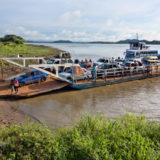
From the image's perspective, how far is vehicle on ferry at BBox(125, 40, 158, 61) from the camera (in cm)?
2529

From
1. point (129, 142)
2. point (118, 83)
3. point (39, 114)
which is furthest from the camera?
point (118, 83)

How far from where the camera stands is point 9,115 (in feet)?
32.4

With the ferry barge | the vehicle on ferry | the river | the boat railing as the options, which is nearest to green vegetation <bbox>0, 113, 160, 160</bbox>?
the river

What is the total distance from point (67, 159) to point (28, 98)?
27.6 ft

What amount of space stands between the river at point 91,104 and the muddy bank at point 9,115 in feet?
1.40

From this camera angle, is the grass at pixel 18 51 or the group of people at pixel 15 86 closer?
the group of people at pixel 15 86

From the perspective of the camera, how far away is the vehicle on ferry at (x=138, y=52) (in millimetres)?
25288

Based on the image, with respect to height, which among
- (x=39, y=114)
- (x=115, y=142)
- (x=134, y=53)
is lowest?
(x=39, y=114)

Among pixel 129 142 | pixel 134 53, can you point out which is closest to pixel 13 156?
pixel 129 142

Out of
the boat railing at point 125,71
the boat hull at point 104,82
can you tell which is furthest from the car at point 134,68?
the boat hull at point 104,82

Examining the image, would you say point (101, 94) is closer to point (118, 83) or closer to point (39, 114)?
point (118, 83)

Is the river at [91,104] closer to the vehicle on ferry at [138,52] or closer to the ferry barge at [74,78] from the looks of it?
the ferry barge at [74,78]

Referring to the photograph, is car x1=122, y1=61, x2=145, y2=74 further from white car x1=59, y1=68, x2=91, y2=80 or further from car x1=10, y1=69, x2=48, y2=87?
car x1=10, y1=69, x2=48, y2=87

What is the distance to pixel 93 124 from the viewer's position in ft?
20.2
